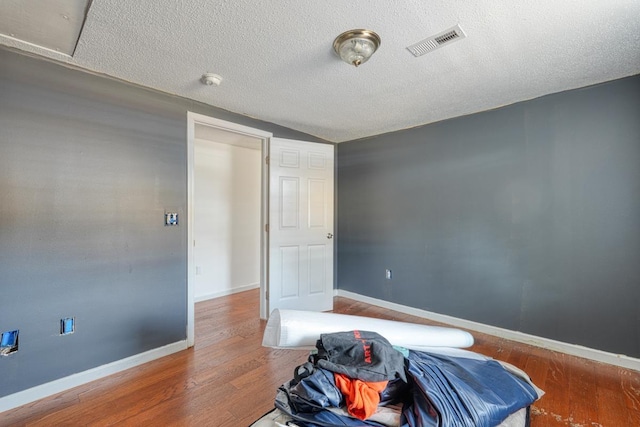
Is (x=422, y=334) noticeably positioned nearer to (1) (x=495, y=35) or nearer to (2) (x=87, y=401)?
(1) (x=495, y=35)

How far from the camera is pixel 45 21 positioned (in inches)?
59.7

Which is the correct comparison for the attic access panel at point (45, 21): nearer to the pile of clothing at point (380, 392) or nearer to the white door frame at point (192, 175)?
the white door frame at point (192, 175)

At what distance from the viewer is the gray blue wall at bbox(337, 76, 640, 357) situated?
2195 millimetres

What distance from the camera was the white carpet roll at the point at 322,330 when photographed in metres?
1.41

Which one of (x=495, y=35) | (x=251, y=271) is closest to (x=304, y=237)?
(x=251, y=271)

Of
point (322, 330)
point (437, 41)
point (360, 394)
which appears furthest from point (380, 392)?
point (437, 41)

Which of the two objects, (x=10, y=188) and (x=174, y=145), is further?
(x=174, y=145)

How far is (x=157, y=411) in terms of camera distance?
66.3 inches

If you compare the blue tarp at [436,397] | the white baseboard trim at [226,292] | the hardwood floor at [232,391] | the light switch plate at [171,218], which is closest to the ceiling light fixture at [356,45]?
the blue tarp at [436,397]

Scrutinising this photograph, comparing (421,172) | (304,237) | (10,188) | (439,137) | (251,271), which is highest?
(439,137)

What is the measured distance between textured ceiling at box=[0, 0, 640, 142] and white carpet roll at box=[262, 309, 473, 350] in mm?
1621

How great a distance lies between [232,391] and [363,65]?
2456 mm

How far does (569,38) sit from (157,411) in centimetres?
341

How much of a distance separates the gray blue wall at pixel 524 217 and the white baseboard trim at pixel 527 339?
0.05 meters
